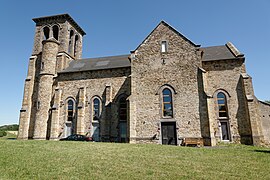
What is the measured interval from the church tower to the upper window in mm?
21087

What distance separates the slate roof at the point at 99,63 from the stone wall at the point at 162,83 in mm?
4502

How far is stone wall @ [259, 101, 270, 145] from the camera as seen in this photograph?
62.8ft

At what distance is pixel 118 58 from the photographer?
28.8 m

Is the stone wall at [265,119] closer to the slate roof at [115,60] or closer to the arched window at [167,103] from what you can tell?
the slate roof at [115,60]

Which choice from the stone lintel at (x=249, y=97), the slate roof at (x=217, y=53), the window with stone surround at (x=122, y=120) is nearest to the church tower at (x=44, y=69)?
the window with stone surround at (x=122, y=120)

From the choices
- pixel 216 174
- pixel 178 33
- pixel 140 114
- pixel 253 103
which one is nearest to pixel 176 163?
pixel 216 174

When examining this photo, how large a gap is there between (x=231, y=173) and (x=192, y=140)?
34.9 feet

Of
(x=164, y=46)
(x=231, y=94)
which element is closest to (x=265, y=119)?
(x=231, y=94)

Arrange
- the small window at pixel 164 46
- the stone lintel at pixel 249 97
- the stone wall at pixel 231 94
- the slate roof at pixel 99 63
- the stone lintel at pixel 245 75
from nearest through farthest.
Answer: the stone lintel at pixel 249 97
the stone wall at pixel 231 94
the stone lintel at pixel 245 75
the small window at pixel 164 46
the slate roof at pixel 99 63

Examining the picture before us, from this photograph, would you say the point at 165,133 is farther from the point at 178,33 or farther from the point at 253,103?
the point at 178,33

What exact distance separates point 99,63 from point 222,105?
17421 mm

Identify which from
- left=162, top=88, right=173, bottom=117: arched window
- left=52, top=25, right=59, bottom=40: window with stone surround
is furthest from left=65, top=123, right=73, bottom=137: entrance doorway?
left=52, top=25, right=59, bottom=40: window with stone surround

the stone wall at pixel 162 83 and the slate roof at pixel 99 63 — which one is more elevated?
the slate roof at pixel 99 63

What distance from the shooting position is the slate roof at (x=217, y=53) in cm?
2110
